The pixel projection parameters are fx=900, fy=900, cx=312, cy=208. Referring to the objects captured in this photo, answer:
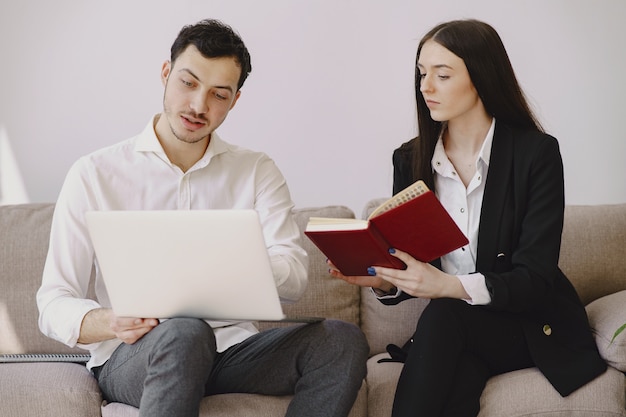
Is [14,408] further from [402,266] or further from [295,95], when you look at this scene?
[295,95]

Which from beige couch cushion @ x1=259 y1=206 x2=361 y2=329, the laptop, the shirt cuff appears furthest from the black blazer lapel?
the laptop

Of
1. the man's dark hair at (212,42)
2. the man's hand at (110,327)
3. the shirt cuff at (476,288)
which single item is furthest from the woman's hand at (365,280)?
the man's dark hair at (212,42)

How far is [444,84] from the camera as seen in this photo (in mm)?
2299

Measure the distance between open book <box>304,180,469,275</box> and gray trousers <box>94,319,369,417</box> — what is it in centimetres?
20

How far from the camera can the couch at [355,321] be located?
2.12 meters

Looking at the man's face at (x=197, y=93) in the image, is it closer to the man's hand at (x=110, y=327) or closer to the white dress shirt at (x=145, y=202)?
the white dress shirt at (x=145, y=202)

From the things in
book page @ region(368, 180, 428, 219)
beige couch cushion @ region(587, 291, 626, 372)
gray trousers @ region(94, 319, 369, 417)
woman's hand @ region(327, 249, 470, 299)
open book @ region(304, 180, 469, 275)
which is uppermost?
book page @ region(368, 180, 428, 219)

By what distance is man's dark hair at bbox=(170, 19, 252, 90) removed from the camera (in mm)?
2199

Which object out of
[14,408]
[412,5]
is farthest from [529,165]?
[14,408]

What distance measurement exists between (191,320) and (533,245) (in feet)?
2.93

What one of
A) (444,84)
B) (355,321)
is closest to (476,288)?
(444,84)

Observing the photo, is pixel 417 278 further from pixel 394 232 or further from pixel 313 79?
pixel 313 79

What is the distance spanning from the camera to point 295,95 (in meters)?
3.12

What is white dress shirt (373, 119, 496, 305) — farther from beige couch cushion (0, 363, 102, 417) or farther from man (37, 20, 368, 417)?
beige couch cushion (0, 363, 102, 417)
